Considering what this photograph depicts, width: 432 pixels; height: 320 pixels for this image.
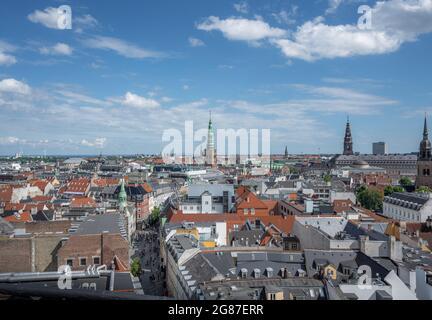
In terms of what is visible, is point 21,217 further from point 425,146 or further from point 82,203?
point 425,146

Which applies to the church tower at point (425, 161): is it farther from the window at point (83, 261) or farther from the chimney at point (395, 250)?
the window at point (83, 261)

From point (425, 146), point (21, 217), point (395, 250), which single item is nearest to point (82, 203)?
point (21, 217)

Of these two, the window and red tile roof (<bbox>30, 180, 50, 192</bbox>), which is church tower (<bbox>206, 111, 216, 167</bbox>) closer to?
red tile roof (<bbox>30, 180, 50, 192</bbox>)

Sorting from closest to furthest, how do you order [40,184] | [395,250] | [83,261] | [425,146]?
1. [83,261]
2. [395,250]
3. [425,146]
4. [40,184]
